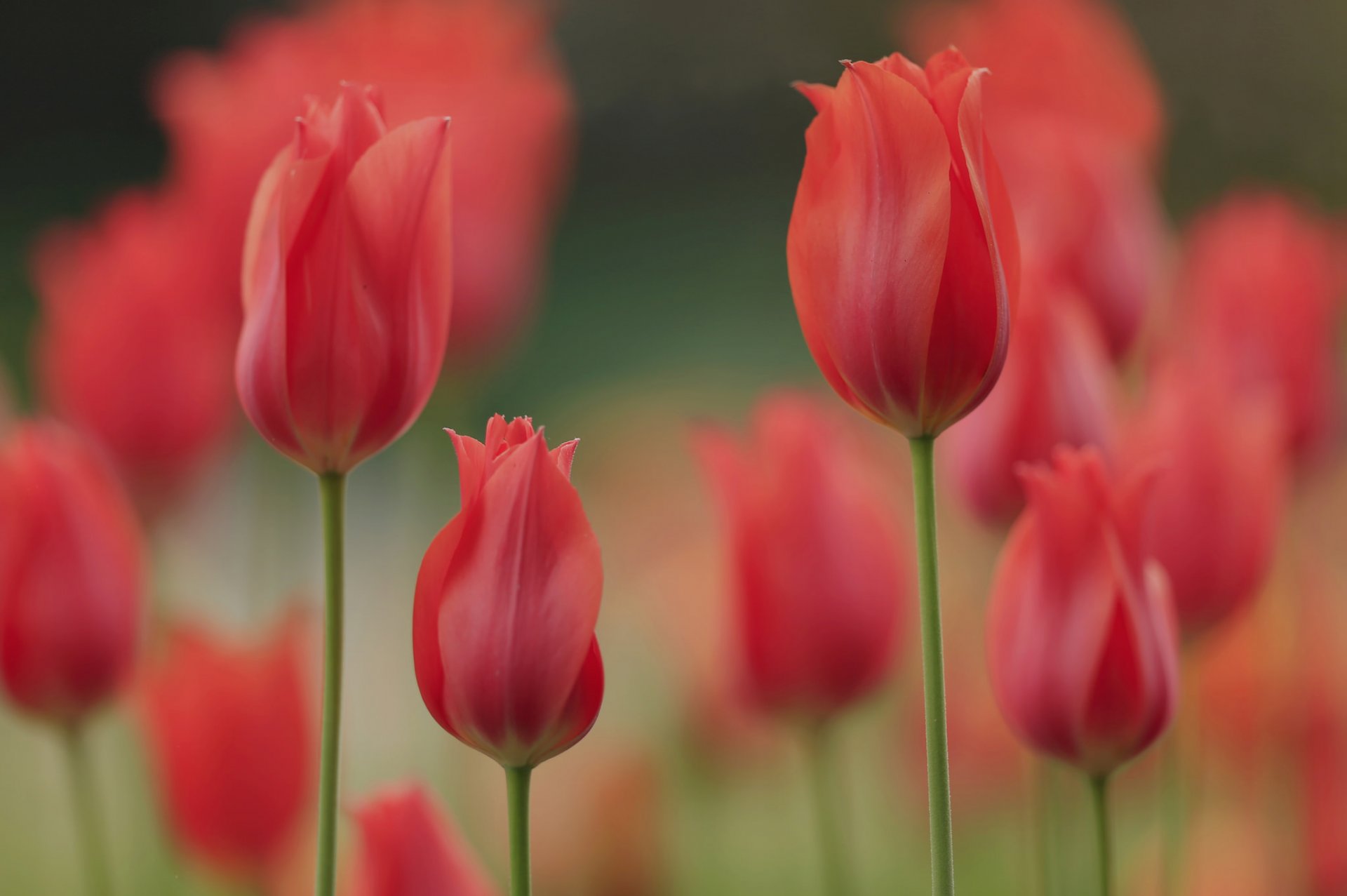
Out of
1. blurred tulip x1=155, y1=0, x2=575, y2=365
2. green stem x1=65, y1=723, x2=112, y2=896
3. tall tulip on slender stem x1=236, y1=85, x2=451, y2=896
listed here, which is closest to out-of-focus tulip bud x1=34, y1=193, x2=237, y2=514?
blurred tulip x1=155, y1=0, x2=575, y2=365

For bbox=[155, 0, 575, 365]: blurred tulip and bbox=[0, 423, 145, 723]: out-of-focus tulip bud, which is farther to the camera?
bbox=[155, 0, 575, 365]: blurred tulip

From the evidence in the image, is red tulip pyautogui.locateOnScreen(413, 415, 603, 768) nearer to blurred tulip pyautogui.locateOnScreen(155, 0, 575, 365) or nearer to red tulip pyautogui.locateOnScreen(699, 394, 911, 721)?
red tulip pyautogui.locateOnScreen(699, 394, 911, 721)

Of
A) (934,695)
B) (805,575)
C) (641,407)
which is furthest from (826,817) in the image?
(641,407)

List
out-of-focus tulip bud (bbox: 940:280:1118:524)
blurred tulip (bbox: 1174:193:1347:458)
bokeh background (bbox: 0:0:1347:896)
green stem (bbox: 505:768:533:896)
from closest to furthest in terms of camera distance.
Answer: green stem (bbox: 505:768:533:896) < out-of-focus tulip bud (bbox: 940:280:1118:524) < blurred tulip (bbox: 1174:193:1347:458) < bokeh background (bbox: 0:0:1347:896)

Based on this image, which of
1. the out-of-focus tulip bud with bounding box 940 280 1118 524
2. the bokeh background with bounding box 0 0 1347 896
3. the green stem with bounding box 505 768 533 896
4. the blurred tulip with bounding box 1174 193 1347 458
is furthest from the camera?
the bokeh background with bounding box 0 0 1347 896

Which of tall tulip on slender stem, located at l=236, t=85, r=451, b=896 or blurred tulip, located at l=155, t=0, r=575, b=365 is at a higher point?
blurred tulip, located at l=155, t=0, r=575, b=365

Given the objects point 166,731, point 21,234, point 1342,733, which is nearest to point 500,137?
point 166,731

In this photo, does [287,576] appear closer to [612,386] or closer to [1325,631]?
[1325,631]
